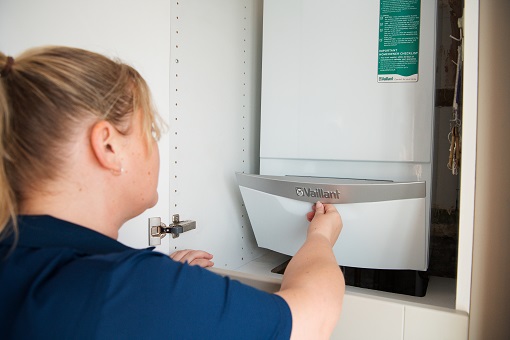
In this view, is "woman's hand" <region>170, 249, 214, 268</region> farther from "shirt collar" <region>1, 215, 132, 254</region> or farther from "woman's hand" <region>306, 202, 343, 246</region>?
"shirt collar" <region>1, 215, 132, 254</region>

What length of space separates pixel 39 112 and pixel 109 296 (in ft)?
0.88

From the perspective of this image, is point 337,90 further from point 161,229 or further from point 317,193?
point 161,229

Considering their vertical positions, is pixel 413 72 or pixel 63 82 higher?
pixel 413 72

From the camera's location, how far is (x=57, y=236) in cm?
53

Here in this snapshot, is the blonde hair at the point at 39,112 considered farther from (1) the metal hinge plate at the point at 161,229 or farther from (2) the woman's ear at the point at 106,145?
(1) the metal hinge plate at the point at 161,229

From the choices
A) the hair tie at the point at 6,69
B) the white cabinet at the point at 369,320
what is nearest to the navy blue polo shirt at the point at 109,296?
the hair tie at the point at 6,69

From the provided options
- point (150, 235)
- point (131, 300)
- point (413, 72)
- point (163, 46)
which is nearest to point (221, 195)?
point (150, 235)

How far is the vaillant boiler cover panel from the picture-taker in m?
1.13

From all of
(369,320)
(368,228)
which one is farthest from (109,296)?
(368,228)

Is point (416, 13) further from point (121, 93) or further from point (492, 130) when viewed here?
point (121, 93)

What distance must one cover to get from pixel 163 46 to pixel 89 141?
596 millimetres

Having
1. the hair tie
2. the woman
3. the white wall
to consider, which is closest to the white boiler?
Result: the white wall

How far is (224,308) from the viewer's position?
50 centimetres

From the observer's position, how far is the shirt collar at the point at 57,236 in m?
0.51
